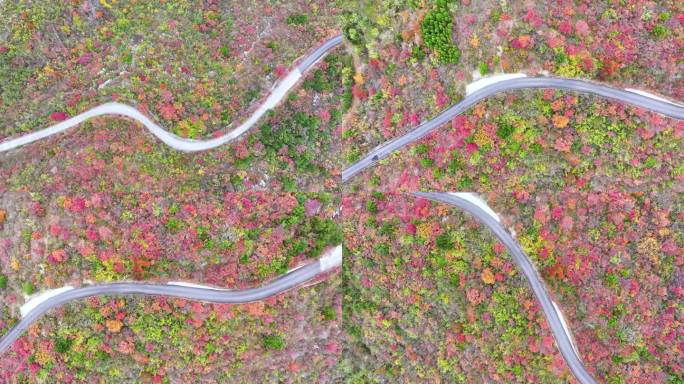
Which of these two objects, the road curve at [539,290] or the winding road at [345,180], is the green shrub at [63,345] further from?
the road curve at [539,290]

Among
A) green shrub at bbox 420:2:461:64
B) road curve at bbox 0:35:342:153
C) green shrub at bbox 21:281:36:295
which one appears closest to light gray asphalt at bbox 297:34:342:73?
green shrub at bbox 420:2:461:64

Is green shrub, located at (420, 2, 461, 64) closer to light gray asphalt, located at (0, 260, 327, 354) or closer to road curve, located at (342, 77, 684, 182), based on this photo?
road curve, located at (342, 77, 684, 182)

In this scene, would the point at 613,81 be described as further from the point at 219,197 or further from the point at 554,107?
the point at 219,197

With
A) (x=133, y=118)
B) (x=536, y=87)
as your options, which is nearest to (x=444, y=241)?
(x=536, y=87)

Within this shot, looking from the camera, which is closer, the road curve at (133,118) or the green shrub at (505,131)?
the green shrub at (505,131)

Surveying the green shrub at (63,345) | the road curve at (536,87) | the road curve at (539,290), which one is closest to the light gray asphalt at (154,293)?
the green shrub at (63,345)

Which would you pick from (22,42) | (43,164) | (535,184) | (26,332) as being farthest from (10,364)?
(535,184)

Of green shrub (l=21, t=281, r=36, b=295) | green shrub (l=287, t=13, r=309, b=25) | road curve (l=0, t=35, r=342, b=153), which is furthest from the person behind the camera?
green shrub (l=287, t=13, r=309, b=25)
